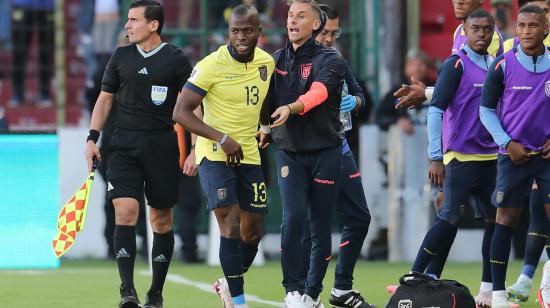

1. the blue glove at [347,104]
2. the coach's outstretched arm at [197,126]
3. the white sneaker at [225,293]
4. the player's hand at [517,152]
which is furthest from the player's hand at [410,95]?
the white sneaker at [225,293]

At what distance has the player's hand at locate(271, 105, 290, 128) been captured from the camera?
29.5ft

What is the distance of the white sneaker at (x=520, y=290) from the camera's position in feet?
35.5

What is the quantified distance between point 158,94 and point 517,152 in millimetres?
2475

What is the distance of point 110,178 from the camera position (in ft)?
33.0

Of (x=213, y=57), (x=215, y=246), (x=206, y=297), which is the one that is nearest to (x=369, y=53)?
(x=215, y=246)

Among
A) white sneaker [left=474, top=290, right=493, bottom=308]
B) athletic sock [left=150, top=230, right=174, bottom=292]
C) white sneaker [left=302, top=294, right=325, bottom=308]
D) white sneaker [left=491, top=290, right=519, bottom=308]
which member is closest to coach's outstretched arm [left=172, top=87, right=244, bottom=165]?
white sneaker [left=302, top=294, right=325, bottom=308]

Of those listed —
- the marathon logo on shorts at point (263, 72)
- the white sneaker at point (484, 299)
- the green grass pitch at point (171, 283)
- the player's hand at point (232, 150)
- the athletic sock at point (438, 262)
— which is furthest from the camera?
the green grass pitch at point (171, 283)

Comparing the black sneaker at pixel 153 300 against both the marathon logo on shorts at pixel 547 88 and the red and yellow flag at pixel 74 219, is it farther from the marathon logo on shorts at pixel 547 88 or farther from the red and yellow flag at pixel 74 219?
the marathon logo on shorts at pixel 547 88

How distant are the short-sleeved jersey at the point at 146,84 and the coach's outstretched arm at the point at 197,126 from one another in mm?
679

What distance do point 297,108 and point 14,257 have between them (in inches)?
254

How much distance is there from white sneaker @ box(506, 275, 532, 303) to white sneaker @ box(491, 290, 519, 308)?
101cm

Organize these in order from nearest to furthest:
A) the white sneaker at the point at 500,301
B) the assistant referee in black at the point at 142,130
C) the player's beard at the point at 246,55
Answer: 1. the player's beard at the point at 246,55
2. the white sneaker at the point at 500,301
3. the assistant referee in black at the point at 142,130

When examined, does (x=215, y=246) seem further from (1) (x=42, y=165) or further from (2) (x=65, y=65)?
(2) (x=65, y=65)

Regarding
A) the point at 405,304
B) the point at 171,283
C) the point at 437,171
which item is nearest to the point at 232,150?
the point at 405,304
